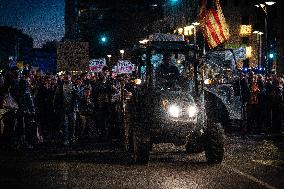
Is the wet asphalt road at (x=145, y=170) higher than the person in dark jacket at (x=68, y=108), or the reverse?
the person in dark jacket at (x=68, y=108)

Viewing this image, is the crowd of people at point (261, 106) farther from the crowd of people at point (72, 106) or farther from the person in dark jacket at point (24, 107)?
the person in dark jacket at point (24, 107)

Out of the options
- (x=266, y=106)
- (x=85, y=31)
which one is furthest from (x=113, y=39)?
(x=266, y=106)

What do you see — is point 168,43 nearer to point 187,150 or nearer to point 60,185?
point 187,150

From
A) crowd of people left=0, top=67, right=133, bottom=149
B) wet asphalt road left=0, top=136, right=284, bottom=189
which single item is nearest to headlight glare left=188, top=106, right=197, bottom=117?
wet asphalt road left=0, top=136, right=284, bottom=189

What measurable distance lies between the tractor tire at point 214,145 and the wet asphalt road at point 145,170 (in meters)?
0.18

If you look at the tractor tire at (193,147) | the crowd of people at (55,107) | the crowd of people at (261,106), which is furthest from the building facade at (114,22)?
the tractor tire at (193,147)

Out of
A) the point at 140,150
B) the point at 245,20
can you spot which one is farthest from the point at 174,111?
the point at 245,20

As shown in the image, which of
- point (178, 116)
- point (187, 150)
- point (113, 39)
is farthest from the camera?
point (113, 39)

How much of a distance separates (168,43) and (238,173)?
363 cm

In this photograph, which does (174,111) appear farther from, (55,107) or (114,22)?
(114,22)

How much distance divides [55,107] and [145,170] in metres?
7.90

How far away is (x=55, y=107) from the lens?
63.9ft

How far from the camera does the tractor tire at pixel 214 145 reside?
12930mm

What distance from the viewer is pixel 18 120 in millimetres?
17062
